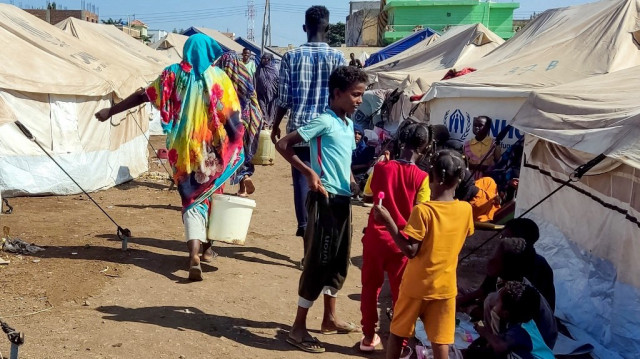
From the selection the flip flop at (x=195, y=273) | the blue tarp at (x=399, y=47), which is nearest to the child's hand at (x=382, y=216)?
the flip flop at (x=195, y=273)

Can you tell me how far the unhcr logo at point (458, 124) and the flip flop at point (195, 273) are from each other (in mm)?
4802

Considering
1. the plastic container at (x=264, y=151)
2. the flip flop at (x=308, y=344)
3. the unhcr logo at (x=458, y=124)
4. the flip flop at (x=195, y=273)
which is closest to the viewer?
the flip flop at (x=308, y=344)

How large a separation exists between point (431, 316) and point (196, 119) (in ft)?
9.00

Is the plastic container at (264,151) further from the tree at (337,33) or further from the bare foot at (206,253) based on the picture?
the tree at (337,33)

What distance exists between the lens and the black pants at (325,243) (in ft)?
13.1

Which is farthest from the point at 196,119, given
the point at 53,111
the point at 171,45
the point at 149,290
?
the point at 171,45

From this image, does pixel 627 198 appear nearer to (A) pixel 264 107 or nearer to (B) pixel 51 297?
(B) pixel 51 297

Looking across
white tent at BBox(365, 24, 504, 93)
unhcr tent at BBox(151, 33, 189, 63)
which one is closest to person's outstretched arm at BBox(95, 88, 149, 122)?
white tent at BBox(365, 24, 504, 93)

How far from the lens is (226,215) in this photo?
5398 mm

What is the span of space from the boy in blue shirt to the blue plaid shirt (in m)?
1.49

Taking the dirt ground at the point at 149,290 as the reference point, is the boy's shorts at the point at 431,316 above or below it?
above

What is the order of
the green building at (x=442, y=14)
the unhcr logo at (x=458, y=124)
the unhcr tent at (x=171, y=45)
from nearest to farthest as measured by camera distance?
the unhcr logo at (x=458, y=124), the unhcr tent at (x=171, y=45), the green building at (x=442, y=14)

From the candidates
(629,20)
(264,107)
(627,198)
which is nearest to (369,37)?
(264,107)

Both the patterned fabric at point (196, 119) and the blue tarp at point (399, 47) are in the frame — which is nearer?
the patterned fabric at point (196, 119)
